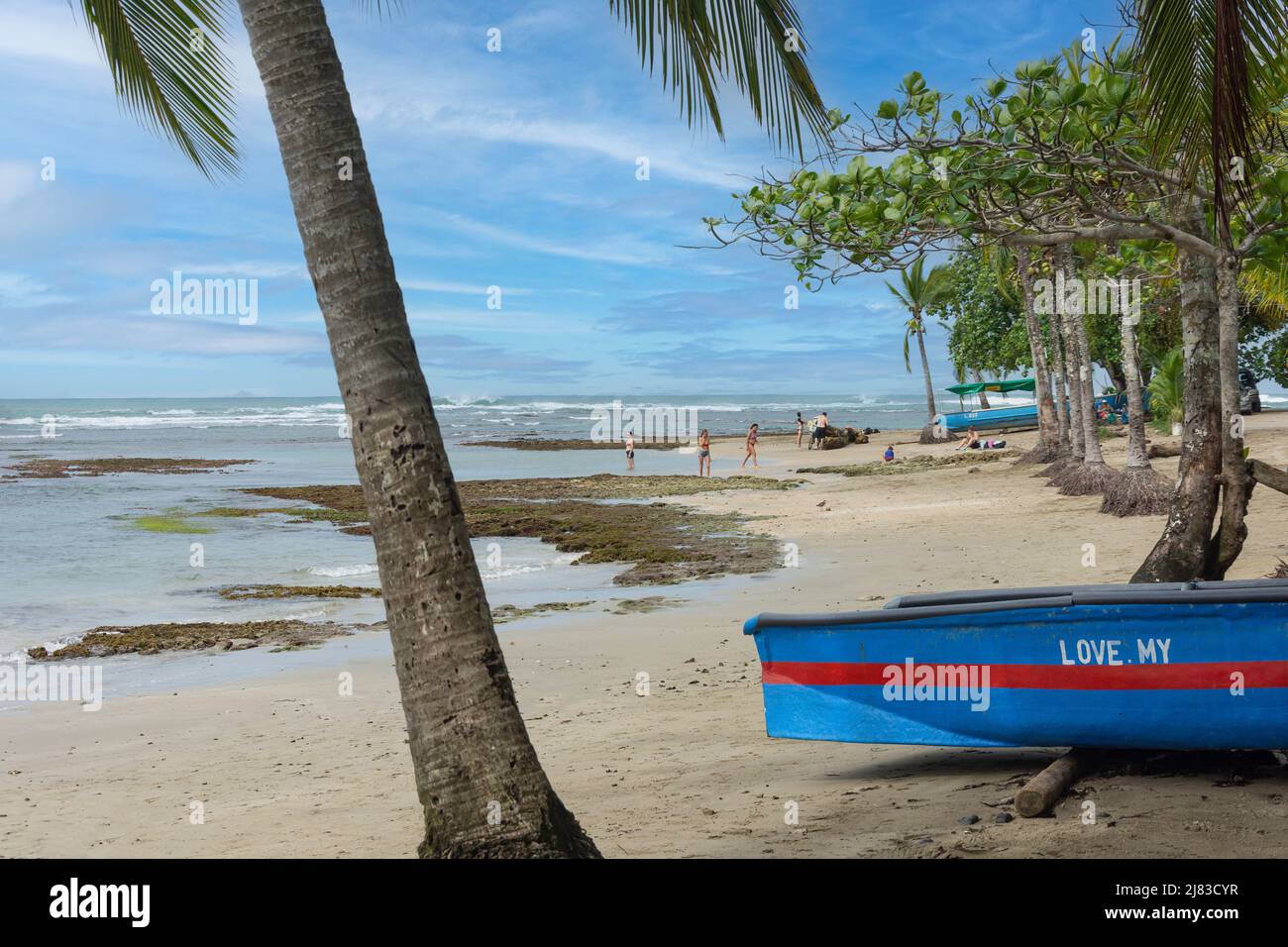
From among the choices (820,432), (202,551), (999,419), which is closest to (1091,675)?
(202,551)

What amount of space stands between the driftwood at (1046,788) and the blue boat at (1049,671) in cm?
25

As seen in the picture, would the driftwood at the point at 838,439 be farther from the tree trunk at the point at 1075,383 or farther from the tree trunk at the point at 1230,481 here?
the tree trunk at the point at 1230,481

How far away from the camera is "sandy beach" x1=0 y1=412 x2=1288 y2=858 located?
186 inches

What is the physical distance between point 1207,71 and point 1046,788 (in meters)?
3.13

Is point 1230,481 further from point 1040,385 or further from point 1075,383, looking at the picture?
point 1040,385

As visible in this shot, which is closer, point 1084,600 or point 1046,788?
point 1046,788

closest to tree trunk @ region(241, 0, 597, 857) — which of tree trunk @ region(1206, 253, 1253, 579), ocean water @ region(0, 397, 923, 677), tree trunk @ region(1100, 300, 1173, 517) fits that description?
tree trunk @ region(1206, 253, 1253, 579)

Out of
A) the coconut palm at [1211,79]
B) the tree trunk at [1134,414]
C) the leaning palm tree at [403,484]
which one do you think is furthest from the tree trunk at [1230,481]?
the tree trunk at [1134,414]

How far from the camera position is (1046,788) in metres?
4.81

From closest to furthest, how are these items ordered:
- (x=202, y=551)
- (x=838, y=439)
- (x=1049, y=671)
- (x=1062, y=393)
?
1. (x=1049, y=671)
2. (x=202, y=551)
3. (x=1062, y=393)
4. (x=838, y=439)

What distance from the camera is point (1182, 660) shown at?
5133mm

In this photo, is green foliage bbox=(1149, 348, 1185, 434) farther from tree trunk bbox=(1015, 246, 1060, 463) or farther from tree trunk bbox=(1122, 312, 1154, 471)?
tree trunk bbox=(1122, 312, 1154, 471)

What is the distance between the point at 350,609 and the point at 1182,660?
1070 centimetres
